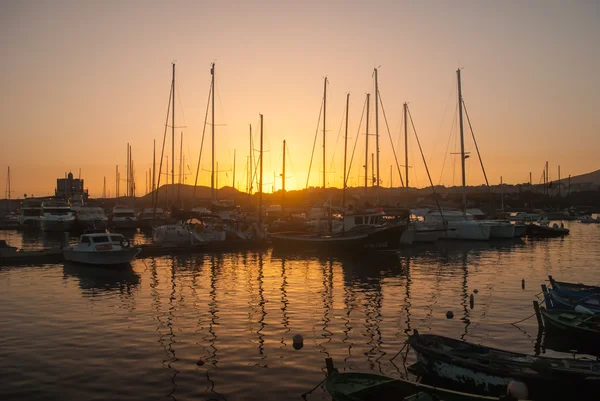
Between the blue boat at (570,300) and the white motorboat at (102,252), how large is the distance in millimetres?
24277

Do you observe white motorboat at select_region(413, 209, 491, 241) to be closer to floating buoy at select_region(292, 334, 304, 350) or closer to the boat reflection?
the boat reflection

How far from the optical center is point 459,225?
6194 cm

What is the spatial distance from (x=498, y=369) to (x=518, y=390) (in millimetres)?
1167

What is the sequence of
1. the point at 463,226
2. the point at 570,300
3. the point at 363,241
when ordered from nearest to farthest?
the point at 570,300
the point at 363,241
the point at 463,226

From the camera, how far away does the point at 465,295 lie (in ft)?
86.7

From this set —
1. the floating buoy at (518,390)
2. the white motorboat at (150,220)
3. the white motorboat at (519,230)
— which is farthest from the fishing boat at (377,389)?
the white motorboat at (150,220)

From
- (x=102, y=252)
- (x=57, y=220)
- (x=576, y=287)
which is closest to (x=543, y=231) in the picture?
(x=576, y=287)

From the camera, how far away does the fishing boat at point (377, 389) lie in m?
11.3

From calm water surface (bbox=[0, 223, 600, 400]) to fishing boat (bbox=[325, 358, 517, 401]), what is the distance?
106cm

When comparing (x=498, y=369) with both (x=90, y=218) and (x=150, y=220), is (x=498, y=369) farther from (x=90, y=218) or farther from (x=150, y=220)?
(x=150, y=220)

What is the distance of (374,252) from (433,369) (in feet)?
104

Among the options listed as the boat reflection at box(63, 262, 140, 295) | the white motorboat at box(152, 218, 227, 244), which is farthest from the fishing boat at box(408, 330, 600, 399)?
the white motorboat at box(152, 218, 227, 244)

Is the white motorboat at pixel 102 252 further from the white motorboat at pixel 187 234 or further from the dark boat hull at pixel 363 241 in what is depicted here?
the dark boat hull at pixel 363 241

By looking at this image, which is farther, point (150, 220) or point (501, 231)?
point (150, 220)
